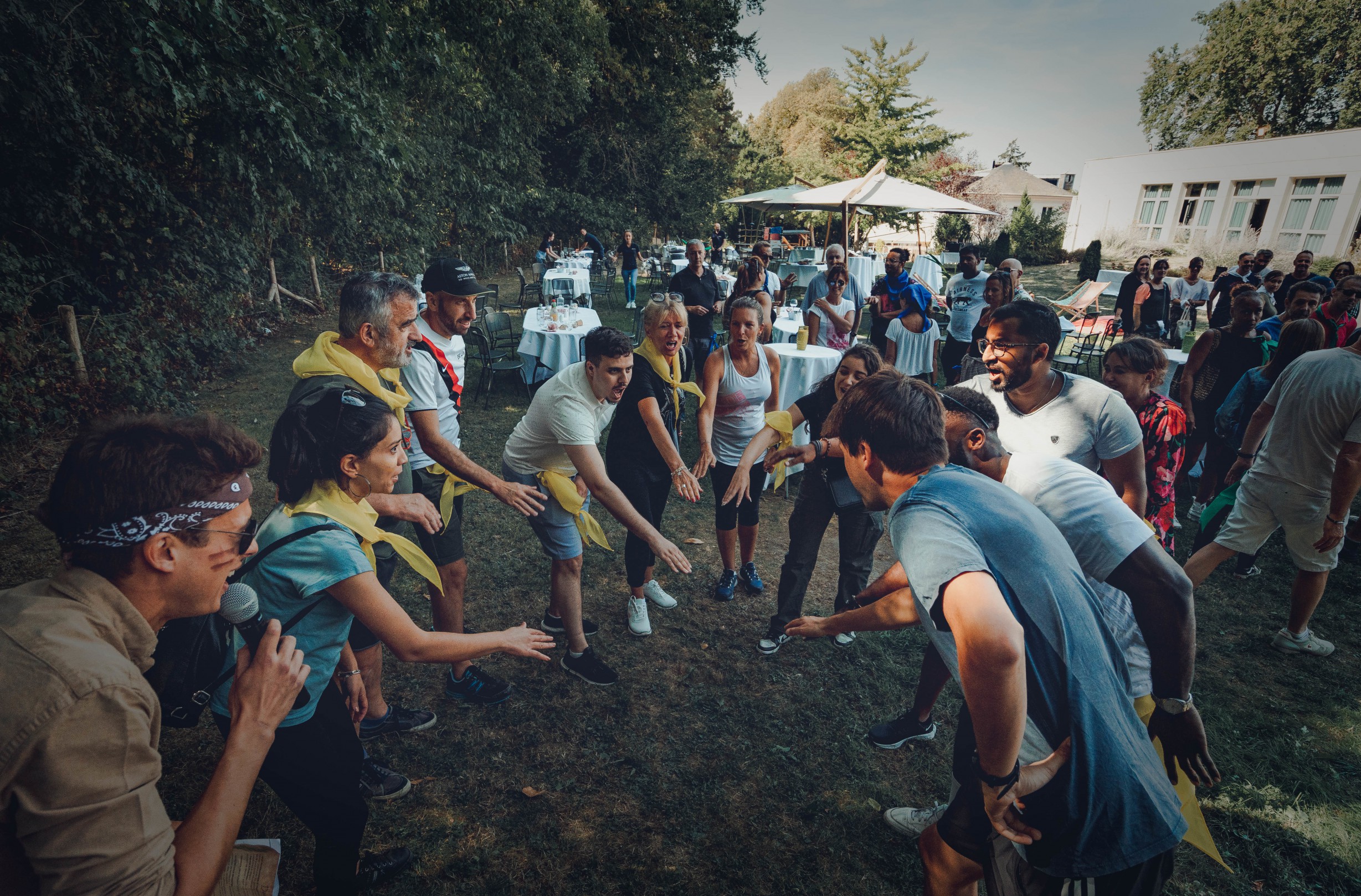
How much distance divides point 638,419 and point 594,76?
22409mm

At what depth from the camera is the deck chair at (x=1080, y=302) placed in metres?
13.7

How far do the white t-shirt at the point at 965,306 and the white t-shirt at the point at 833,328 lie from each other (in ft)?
4.33

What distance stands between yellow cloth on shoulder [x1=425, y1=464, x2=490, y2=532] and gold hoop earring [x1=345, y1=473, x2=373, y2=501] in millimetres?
1117

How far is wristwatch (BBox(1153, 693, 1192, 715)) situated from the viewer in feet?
6.30

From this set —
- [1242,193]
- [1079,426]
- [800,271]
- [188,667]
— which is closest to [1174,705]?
[1079,426]

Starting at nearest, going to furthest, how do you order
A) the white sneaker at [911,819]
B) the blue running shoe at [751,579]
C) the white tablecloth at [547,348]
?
the white sneaker at [911,819] < the blue running shoe at [751,579] < the white tablecloth at [547,348]

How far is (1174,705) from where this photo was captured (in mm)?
1931

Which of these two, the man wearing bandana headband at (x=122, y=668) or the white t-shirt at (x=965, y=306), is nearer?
the man wearing bandana headband at (x=122, y=668)

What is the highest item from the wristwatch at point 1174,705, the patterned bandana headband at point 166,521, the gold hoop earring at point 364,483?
the patterned bandana headband at point 166,521

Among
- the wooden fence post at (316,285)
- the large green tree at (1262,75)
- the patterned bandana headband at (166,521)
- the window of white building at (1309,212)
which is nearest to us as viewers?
the patterned bandana headband at (166,521)

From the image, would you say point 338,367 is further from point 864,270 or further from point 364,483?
point 864,270

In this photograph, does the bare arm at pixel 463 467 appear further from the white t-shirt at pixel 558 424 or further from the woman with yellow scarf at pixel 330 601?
the woman with yellow scarf at pixel 330 601

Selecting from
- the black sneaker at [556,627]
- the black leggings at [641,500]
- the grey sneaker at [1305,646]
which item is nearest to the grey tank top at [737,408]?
the black leggings at [641,500]

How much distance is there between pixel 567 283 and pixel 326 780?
46.8ft
